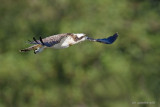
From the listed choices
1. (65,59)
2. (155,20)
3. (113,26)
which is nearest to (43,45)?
(65,59)

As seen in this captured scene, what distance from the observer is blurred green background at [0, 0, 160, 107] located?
10.7m

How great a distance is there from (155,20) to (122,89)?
289 cm

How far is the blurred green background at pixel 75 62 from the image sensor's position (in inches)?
423

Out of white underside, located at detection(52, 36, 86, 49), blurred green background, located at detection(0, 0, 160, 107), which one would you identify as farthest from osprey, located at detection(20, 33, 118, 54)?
blurred green background, located at detection(0, 0, 160, 107)

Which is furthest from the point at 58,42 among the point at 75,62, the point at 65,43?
the point at 75,62

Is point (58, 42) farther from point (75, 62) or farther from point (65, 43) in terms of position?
point (75, 62)

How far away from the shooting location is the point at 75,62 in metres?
11.0

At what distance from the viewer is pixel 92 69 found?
1112 centimetres

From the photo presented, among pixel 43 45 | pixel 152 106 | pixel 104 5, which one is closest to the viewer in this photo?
pixel 43 45

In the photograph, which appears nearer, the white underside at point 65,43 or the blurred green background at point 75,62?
the white underside at point 65,43

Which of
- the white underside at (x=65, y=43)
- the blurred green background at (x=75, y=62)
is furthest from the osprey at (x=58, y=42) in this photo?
the blurred green background at (x=75, y=62)

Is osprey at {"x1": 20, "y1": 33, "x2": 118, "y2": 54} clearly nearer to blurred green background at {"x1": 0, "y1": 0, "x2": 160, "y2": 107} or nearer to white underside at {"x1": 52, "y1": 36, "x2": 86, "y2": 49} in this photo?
white underside at {"x1": 52, "y1": 36, "x2": 86, "y2": 49}

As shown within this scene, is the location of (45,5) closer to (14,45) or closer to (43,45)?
(14,45)

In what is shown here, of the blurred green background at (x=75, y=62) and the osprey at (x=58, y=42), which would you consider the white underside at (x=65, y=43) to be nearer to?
the osprey at (x=58, y=42)
